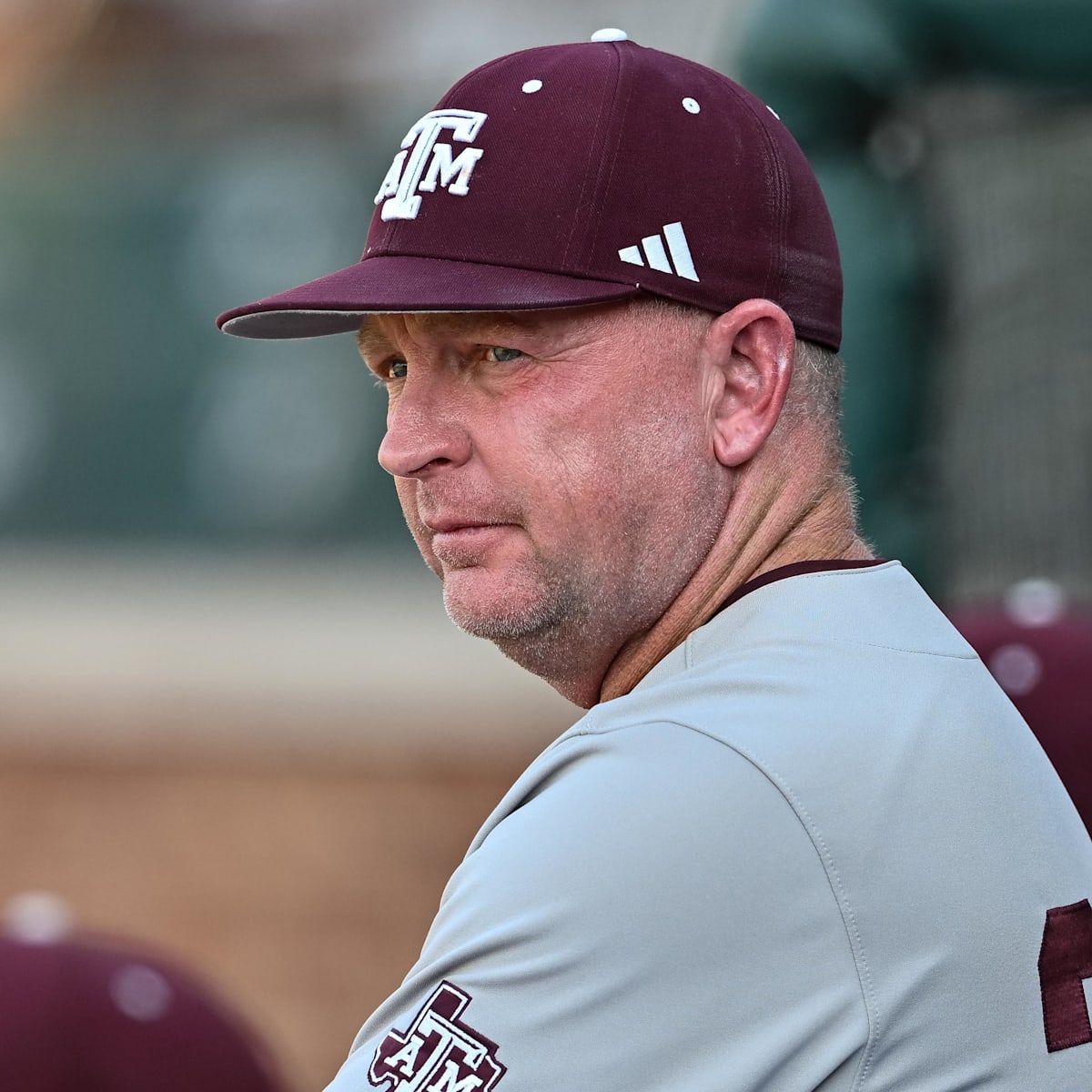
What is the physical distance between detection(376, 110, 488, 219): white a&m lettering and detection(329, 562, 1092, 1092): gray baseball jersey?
20.6 inches

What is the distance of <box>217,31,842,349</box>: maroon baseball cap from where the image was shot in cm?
159

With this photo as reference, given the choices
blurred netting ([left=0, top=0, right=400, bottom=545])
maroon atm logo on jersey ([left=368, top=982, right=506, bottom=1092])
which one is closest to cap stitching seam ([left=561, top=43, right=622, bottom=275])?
maroon atm logo on jersey ([left=368, top=982, right=506, bottom=1092])

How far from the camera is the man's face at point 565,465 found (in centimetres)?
163

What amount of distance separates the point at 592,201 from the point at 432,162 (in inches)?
6.8

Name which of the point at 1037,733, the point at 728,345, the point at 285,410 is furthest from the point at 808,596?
the point at 285,410

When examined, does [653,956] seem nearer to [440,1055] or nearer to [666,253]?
[440,1055]

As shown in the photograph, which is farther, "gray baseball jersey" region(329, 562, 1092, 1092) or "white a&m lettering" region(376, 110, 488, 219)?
"white a&m lettering" region(376, 110, 488, 219)

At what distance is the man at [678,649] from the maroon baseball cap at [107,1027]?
2.65ft

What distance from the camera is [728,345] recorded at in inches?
65.0

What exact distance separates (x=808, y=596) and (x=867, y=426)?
7.35ft

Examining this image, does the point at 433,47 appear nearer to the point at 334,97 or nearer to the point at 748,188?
the point at 334,97

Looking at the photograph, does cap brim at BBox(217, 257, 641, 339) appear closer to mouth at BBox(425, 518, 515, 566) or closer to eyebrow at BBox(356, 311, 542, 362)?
eyebrow at BBox(356, 311, 542, 362)

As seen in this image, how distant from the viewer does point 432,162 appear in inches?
65.8

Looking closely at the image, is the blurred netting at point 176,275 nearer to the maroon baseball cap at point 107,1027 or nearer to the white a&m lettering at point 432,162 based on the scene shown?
the maroon baseball cap at point 107,1027
